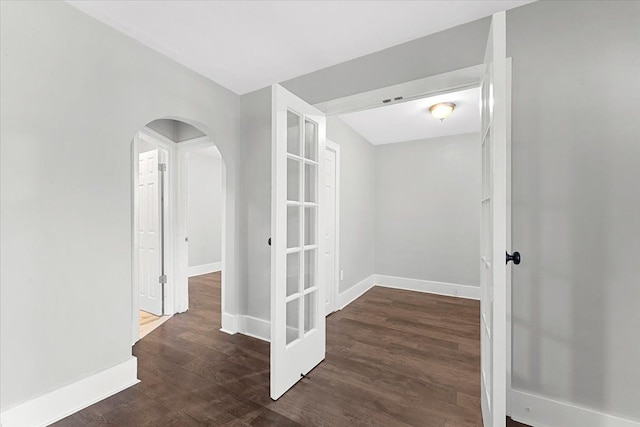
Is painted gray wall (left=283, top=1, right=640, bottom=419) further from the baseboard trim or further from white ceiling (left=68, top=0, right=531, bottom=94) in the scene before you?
the baseboard trim

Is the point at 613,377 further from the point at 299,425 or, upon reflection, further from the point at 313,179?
the point at 313,179

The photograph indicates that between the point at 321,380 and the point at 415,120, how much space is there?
3315 millimetres

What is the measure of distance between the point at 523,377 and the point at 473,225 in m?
2.89

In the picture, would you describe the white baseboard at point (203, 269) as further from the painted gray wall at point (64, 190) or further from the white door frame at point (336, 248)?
the painted gray wall at point (64, 190)

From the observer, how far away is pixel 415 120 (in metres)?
3.59

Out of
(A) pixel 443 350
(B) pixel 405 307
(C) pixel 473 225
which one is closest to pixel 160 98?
(A) pixel 443 350

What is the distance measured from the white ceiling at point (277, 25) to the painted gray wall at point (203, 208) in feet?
12.9

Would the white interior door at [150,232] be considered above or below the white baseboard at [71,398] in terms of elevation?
above

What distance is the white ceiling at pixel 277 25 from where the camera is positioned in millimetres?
1630

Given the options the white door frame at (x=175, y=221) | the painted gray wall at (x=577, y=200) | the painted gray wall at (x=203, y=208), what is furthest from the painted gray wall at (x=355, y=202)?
the painted gray wall at (x=203, y=208)

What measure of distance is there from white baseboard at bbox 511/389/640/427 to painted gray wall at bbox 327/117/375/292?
229 cm

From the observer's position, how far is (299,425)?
1.53m

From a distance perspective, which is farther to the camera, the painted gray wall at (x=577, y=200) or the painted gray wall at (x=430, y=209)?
the painted gray wall at (x=430, y=209)

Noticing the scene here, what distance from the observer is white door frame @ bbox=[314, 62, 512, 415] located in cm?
162
